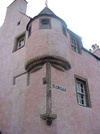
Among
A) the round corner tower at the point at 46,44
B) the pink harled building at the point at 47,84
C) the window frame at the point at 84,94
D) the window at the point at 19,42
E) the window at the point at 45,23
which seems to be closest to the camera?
the pink harled building at the point at 47,84

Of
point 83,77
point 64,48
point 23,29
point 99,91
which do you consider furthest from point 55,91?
point 23,29

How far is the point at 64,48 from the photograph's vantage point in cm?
1119

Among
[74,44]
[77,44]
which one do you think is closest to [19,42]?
[74,44]

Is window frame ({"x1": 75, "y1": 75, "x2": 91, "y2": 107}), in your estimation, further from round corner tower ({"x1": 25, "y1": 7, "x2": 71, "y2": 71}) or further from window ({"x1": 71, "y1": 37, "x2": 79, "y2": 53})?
window ({"x1": 71, "y1": 37, "x2": 79, "y2": 53})

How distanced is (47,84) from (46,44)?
272 centimetres

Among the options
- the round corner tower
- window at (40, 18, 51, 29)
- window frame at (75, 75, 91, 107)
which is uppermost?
window at (40, 18, 51, 29)

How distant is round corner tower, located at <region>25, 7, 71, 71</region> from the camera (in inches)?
407

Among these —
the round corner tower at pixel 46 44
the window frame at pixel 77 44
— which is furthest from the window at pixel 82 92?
the window frame at pixel 77 44

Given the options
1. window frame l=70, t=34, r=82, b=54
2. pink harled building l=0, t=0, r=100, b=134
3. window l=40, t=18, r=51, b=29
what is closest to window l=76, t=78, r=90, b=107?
pink harled building l=0, t=0, r=100, b=134

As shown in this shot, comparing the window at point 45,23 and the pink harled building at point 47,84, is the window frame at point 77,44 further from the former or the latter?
the window at point 45,23

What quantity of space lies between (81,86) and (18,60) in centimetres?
478

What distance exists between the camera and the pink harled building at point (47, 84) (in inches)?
353

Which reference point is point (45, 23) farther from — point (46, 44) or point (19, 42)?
point (19, 42)

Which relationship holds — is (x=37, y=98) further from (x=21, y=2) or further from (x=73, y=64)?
(x=21, y=2)
